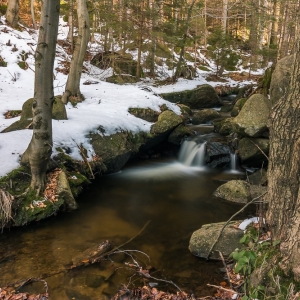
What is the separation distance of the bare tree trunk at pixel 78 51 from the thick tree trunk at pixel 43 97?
5214 millimetres

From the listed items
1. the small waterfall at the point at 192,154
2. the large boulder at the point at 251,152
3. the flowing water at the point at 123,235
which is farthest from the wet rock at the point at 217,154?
the flowing water at the point at 123,235

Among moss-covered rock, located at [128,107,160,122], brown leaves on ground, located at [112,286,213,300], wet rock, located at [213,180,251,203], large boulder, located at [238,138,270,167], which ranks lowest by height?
brown leaves on ground, located at [112,286,213,300]

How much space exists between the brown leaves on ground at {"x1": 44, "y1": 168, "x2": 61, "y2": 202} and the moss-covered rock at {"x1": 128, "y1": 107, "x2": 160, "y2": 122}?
4.68 m

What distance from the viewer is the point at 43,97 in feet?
20.1

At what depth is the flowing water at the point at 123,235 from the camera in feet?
15.7

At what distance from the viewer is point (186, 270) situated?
202 inches

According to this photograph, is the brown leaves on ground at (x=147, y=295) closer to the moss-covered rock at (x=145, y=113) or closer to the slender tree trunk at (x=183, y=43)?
the moss-covered rock at (x=145, y=113)

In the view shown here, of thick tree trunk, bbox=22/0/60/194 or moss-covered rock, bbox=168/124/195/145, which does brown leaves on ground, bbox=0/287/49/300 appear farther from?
moss-covered rock, bbox=168/124/195/145

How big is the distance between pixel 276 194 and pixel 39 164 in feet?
15.5

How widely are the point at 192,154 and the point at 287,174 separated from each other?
736cm

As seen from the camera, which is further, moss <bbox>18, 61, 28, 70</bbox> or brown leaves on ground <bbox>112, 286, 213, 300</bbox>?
moss <bbox>18, 61, 28, 70</bbox>

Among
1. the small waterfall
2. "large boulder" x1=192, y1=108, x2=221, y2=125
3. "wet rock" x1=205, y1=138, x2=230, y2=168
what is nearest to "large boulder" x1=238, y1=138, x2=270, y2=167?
"wet rock" x1=205, y1=138, x2=230, y2=168

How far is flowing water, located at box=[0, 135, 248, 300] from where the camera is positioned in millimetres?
4785

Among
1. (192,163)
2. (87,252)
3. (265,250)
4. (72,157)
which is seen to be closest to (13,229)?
(87,252)
